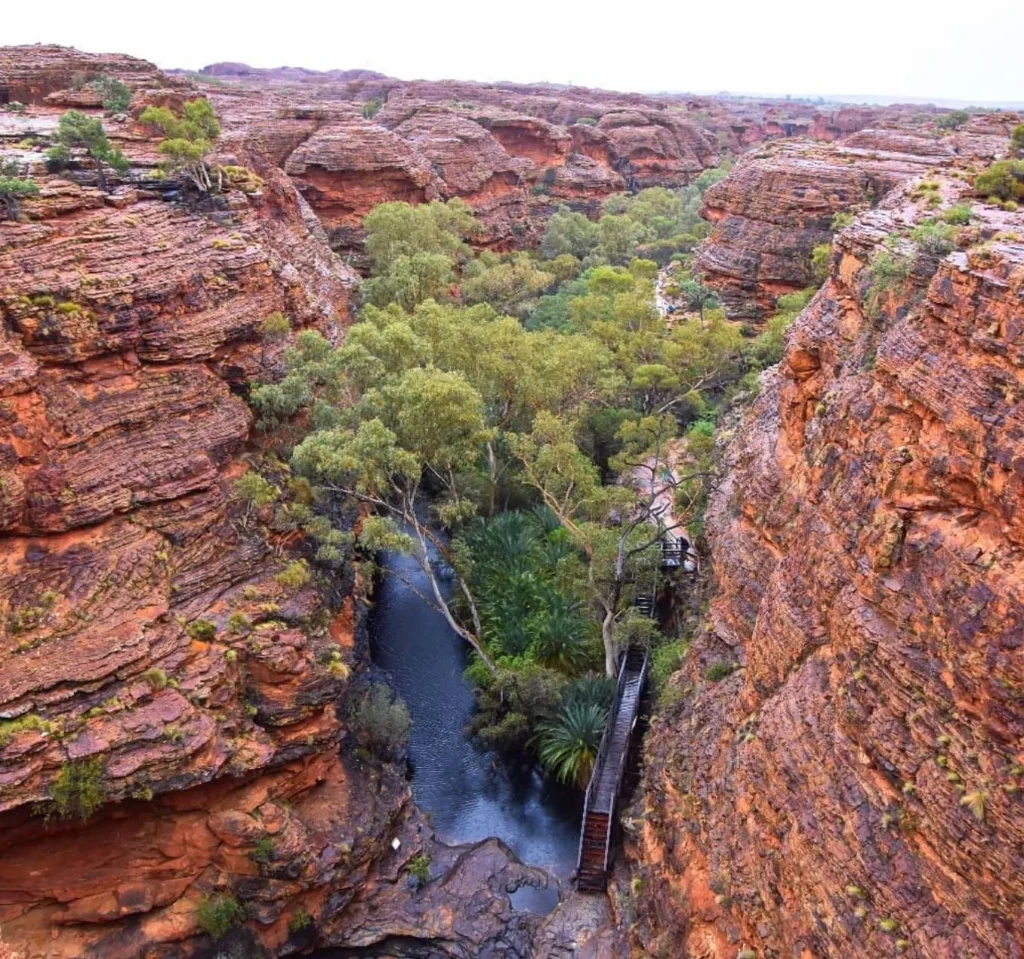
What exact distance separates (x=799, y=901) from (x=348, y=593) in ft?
50.5

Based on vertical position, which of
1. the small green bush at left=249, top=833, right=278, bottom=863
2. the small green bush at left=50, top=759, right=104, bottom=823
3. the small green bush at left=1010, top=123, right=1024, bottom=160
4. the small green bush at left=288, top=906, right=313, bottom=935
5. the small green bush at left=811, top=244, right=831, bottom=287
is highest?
the small green bush at left=1010, top=123, right=1024, bottom=160

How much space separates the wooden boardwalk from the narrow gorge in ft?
1.38

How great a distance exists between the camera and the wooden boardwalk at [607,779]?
767 inches

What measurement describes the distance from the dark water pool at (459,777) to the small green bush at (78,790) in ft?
31.7

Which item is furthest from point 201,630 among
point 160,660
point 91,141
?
point 91,141

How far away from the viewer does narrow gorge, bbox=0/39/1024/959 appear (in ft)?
35.4

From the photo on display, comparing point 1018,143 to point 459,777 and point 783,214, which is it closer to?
point 783,214

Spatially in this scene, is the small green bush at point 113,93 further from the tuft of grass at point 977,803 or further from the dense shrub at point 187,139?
the tuft of grass at point 977,803

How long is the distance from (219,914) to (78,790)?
4398 millimetres

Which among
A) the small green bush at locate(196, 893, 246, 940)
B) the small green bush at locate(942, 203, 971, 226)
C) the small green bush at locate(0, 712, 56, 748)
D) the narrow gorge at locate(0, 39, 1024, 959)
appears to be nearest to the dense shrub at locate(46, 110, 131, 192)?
the narrow gorge at locate(0, 39, 1024, 959)

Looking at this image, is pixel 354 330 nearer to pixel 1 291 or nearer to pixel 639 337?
pixel 1 291

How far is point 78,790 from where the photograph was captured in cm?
1561

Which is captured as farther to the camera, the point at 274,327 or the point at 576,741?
the point at 274,327

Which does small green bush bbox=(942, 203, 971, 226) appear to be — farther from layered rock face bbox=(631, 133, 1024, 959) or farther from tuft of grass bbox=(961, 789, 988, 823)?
tuft of grass bbox=(961, 789, 988, 823)
